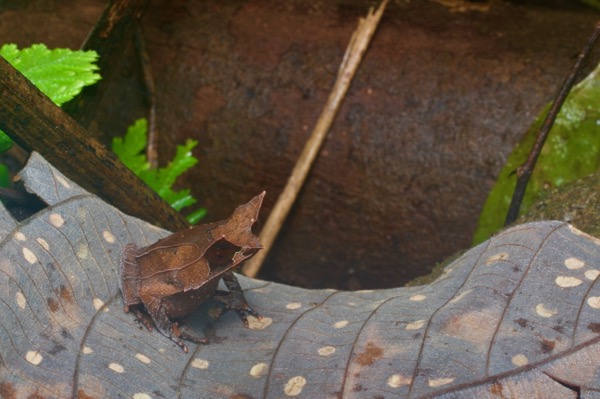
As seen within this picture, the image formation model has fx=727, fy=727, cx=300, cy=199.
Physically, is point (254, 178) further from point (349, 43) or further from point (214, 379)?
point (214, 379)

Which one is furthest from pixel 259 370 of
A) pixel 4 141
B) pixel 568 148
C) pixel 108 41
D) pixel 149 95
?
pixel 149 95

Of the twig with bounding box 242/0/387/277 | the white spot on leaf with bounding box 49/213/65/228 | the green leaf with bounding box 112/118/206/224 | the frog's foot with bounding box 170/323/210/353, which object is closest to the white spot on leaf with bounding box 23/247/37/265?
the white spot on leaf with bounding box 49/213/65/228

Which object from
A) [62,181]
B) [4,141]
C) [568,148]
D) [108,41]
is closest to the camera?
[62,181]

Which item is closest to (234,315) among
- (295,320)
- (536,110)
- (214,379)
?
(295,320)

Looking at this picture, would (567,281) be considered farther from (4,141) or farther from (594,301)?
(4,141)

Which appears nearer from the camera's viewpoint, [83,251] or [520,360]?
[520,360]

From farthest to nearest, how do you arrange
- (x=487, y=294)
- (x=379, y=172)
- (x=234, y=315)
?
1. (x=379, y=172)
2. (x=234, y=315)
3. (x=487, y=294)
